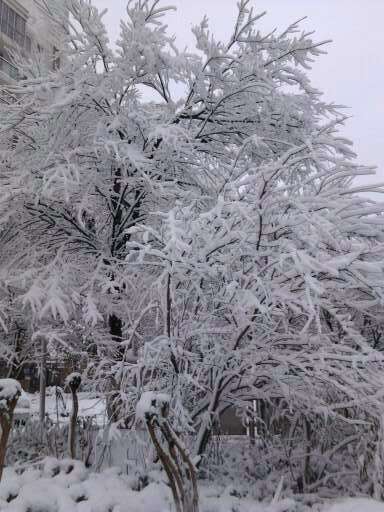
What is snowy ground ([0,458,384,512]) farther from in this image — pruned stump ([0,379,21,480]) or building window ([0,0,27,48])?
building window ([0,0,27,48])

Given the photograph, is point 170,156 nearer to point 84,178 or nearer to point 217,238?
point 84,178

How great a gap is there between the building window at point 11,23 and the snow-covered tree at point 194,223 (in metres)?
20.2

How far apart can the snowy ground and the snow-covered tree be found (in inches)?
26.9

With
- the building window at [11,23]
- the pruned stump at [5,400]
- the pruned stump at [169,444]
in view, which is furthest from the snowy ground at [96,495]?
the building window at [11,23]

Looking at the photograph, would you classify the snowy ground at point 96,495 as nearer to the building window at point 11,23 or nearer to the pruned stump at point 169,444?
the pruned stump at point 169,444

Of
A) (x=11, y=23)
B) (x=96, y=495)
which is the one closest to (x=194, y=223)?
(x=96, y=495)

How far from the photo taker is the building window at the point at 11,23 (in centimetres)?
2596

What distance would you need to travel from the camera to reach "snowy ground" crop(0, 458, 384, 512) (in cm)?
486

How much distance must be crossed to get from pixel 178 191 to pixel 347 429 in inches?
156

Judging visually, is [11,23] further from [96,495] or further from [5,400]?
[96,495]

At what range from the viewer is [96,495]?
509 centimetres

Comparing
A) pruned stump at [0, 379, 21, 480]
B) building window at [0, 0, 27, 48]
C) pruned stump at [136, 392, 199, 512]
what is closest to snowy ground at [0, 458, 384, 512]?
pruned stump at [136, 392, 199, 512]

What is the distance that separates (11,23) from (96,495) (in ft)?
88.8

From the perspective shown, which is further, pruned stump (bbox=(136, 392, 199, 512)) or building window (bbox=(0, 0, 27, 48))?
building window (bbox=(0, 0, 27, 48))
